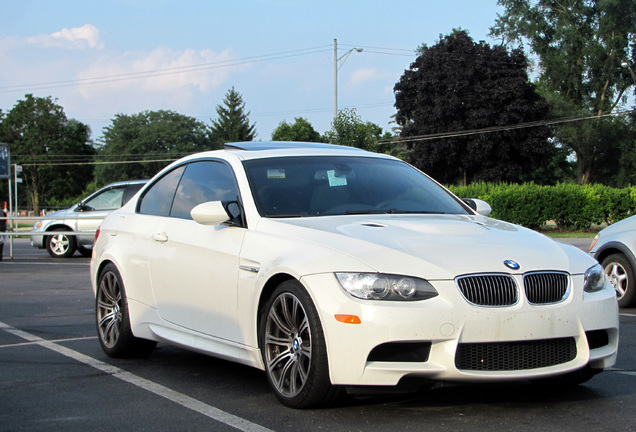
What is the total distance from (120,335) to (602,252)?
6234 mm

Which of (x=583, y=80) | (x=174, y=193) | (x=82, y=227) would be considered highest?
(x=583, y=80)

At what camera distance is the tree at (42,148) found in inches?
3917

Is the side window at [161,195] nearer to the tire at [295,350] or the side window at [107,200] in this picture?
the tire at [295,350]

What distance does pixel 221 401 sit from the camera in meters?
4.94

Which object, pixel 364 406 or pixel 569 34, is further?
pixel 569 34

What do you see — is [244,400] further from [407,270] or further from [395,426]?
[407,270]

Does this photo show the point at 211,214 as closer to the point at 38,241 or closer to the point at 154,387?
the point at 154,387

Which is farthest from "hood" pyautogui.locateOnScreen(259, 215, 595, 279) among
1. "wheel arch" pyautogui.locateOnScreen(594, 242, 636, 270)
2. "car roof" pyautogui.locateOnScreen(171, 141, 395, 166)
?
"wheel arch" pyautogui.locateOnScreen(594, 242, 636, 270)

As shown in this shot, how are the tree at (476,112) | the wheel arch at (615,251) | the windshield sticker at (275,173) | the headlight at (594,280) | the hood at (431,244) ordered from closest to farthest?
1. the hood at (431,244)
2. the headlight at (594,280)
3. the windshield sticker at (275,173)
4. the wheel arch at (615,251)
5. the tree at (476,112)

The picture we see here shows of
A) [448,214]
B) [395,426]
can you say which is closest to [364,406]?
[395,426]

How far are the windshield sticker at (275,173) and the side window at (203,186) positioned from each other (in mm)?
251

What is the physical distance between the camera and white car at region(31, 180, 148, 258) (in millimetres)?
20562

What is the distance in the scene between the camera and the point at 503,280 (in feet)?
14.2

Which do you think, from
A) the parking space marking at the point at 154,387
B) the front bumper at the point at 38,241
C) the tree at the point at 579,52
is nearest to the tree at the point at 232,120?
the tree at the point at 579,52
